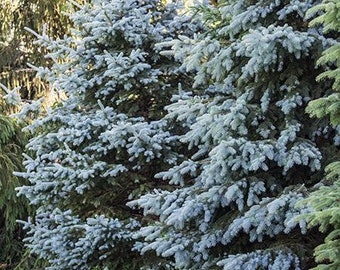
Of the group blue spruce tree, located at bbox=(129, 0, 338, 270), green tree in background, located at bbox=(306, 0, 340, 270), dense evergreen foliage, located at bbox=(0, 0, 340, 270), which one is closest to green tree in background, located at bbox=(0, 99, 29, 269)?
dense evergreen foliage, located at bbox=(0, 0, 340, 270)

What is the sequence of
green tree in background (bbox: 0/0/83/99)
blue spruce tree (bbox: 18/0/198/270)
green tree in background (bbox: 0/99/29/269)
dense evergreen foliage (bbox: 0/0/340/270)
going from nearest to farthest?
dense evergreen foliage (bbox: 0/0/340/270), blue spruce tree (bbox: 18/0/198/270), green tree in background (bbox: 0/99/29/269), green tree in background (bbox: 0/0/83/99)

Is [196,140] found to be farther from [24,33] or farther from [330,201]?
[24,33]

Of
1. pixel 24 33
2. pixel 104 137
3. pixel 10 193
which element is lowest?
pixel 10 193

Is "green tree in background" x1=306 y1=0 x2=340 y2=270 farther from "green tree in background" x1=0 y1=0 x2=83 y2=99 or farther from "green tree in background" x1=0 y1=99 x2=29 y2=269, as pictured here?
"green tree in background" x1=0 y1=0 x2=83 y2=99

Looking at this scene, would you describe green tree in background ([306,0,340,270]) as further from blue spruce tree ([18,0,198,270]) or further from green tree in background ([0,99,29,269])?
green tree in background ([0,99,29,269])

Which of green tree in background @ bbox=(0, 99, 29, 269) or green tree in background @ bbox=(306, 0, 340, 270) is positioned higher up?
green tree in background @ bbox=(306, 0, 340, 270)

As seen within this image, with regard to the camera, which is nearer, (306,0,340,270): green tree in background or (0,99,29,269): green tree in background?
(306,0,340,270): green tree in background

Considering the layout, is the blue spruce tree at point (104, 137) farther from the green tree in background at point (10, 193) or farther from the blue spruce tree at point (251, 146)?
the green tree in background at point (10, 193)

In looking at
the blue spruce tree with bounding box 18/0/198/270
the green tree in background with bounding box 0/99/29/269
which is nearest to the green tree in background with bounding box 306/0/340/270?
the blue spruce tree with bounding box 18/0/198/270

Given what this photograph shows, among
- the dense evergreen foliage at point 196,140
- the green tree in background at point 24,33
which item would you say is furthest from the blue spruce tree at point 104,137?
the green tree in background at point 24,33

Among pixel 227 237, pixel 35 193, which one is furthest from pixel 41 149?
pixel 227 237

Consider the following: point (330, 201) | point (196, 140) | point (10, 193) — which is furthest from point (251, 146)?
point (10, 193)

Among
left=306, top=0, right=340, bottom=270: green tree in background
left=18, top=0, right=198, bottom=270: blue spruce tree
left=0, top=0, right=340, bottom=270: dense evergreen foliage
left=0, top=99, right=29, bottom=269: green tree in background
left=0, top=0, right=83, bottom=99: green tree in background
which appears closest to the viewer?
left=306, top=0, right=340, bottom=270: green tree in background

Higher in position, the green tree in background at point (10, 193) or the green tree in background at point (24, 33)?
the green tree in background at point (24, 33)
